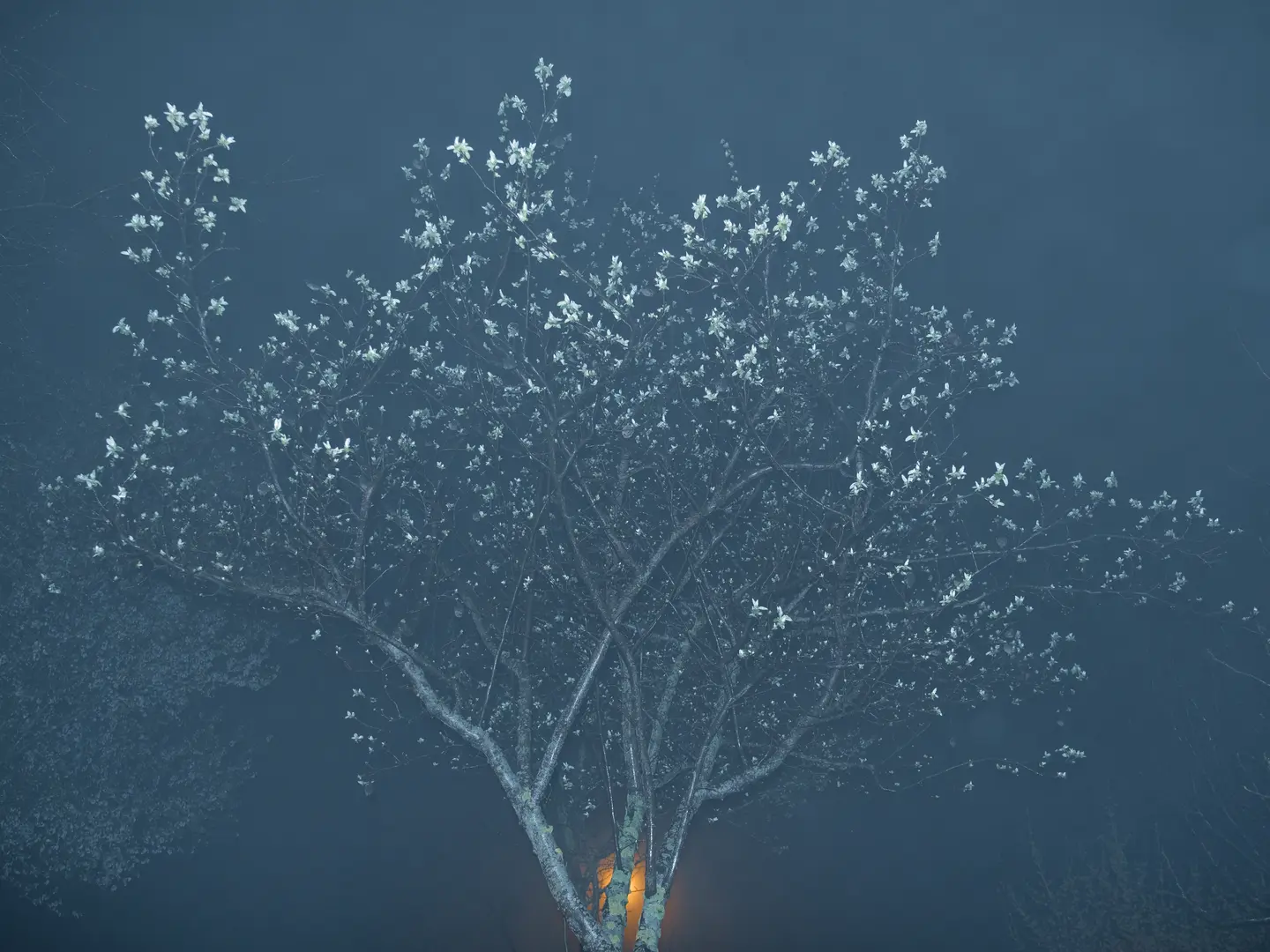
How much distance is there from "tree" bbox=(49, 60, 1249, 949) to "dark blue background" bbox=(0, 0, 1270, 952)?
353 millimetres

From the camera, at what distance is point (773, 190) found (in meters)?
7.96

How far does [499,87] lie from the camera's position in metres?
8.20

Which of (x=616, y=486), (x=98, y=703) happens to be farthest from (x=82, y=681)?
(x=616, y=486)

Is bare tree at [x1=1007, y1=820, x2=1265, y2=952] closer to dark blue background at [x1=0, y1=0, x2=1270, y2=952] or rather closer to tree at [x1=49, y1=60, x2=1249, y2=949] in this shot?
dark blue background at [x1=0, y1=0, x2=1270, y2=952]

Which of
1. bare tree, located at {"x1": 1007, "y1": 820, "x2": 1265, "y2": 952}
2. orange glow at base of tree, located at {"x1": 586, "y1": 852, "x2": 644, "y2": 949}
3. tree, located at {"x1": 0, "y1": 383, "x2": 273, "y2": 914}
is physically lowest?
bare tree, located at {"x1": 1007, "y1": 820, "x2": 1265, "y2": 952}

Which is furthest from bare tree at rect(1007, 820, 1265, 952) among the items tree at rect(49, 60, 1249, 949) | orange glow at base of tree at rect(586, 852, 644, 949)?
orange glow at base of tree at rect(586, 852, 644, 949)

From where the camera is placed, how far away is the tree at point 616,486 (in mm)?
7230

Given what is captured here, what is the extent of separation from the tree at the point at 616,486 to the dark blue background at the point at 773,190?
0.35m

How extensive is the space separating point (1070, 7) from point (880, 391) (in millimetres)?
3794

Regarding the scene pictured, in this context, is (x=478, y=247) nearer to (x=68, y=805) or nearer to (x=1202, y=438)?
(x=68, y=805)

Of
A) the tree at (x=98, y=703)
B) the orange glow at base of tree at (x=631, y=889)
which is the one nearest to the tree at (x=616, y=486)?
the orange glow at base of tree at (x=631, y=889)

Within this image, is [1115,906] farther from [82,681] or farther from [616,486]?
[82,681]

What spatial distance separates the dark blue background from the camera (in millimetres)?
7879

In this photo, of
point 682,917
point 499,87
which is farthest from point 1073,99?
point 682,917
